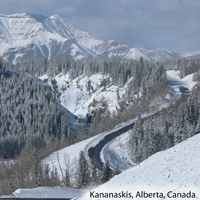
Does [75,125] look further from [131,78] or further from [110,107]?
[131,78]

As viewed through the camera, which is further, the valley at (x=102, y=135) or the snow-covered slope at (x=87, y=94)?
the snow-covered slope at (x=87, y=94)

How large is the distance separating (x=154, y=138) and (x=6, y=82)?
10626 cm

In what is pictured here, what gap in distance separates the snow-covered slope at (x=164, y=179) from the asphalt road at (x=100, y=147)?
36.0 meters

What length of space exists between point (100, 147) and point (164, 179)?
54383mm

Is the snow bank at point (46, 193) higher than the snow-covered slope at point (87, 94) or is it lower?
lower

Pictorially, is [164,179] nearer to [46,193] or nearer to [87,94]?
[46,193]

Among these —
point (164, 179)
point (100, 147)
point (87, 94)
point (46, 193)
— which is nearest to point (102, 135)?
point (100, 147)

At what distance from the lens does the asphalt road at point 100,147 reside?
6429 cm

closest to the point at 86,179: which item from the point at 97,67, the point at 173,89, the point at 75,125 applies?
the point at 75,125

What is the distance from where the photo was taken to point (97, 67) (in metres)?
192

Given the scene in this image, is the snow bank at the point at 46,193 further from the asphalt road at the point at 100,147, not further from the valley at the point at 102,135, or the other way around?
the asphalt road at the point at 100,147

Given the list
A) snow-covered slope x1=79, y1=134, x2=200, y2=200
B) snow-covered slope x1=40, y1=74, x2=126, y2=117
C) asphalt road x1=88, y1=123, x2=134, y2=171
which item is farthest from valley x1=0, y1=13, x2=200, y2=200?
snow-covered slope x1=40, y1=74, x2=126, y2=117

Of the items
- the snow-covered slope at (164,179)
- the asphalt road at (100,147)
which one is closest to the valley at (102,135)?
the snow-covered slope at (164,179)

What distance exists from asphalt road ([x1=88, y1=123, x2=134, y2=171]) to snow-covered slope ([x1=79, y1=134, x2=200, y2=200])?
118 ft
